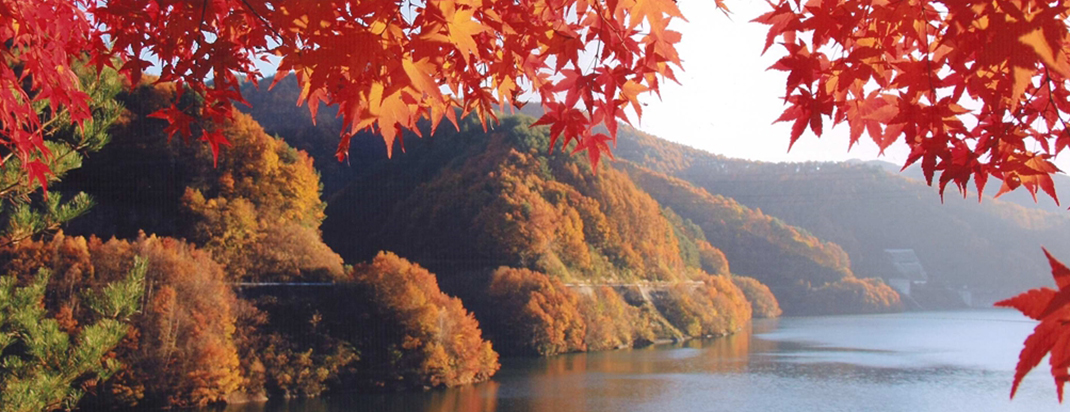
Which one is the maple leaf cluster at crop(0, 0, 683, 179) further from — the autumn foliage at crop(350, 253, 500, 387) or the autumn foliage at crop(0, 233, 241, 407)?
the autumn foliage at crop(350, 253, 500, 387)

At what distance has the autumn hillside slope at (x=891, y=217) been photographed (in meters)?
56.2

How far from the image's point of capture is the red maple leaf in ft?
3.33

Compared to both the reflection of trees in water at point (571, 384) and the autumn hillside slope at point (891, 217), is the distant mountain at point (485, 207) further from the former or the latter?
the autumn hillside slope at point (891, 217)

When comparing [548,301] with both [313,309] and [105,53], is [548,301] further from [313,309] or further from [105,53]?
[105,53]

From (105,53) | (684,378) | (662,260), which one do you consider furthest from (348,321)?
(662,260)

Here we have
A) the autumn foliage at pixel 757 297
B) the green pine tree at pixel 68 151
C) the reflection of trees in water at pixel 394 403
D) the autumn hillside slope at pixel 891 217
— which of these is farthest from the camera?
the autumn hillside slope at pixel 891 217

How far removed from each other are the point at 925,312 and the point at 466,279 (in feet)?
143

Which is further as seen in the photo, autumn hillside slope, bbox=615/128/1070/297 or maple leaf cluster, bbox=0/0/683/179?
autumn hillside slope, bbox=615/128/1070/297

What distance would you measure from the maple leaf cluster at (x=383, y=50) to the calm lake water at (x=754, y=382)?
12.6 metres

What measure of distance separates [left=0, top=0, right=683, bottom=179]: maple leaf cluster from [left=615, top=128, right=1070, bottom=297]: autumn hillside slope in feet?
193

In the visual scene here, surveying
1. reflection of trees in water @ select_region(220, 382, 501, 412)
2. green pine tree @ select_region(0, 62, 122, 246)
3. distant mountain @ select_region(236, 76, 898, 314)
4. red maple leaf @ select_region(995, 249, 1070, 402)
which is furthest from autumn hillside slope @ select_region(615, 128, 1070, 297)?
red maple leaf @ select_region(995, 249, 1070, 402)

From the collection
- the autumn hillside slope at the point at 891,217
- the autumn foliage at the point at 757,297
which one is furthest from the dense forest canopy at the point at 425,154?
the autumn hillside slope at the point at 891,217

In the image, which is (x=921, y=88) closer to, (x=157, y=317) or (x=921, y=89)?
(x=921, y=89)

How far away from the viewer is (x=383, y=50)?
1526 millimetres
